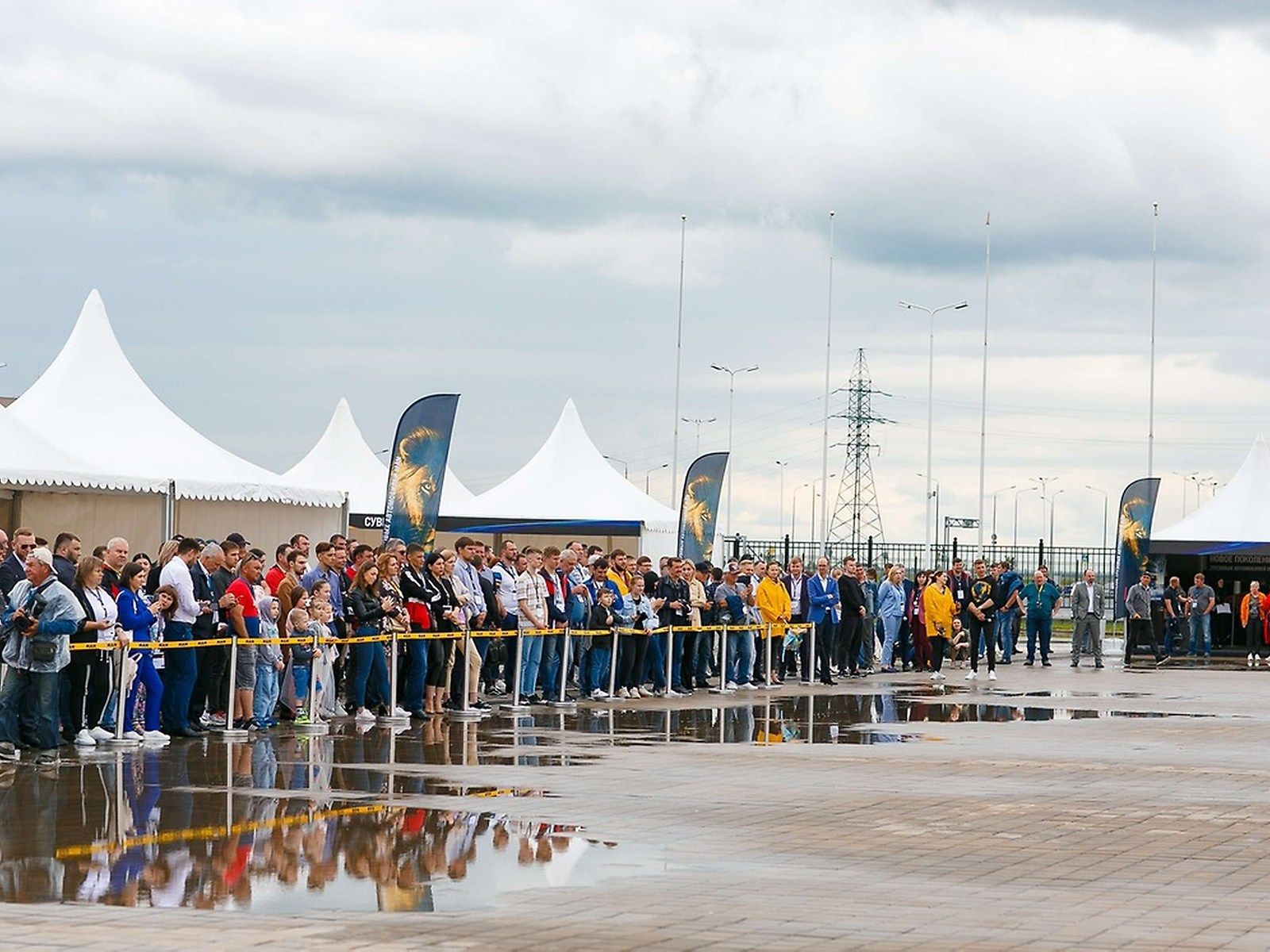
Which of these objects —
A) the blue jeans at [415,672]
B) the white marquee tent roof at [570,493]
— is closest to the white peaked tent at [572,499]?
the white marquee tent roof at [570,493]

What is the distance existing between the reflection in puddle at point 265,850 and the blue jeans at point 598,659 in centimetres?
1127

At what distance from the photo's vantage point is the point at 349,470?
48.6 metres

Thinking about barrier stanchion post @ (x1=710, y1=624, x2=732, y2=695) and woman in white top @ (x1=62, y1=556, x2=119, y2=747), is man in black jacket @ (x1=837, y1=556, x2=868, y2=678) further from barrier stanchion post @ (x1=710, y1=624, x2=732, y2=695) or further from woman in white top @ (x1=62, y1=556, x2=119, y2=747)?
woman in white top @ (x1=62, y1=556, x2=119, y2=747)

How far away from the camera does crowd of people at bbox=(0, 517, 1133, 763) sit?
16.9 m

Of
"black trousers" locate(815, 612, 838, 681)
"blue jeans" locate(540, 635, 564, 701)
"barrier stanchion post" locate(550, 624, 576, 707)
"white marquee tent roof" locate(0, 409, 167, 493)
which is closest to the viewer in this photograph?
"barrier stanchion post" locate(550, 624, 576, 707)

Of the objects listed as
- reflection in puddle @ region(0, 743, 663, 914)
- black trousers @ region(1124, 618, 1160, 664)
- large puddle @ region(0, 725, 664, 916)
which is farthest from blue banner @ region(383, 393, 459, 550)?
black trousers @ region(1124, 618, 1160, 664)

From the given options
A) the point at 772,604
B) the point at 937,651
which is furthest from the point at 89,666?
the point at 937,651

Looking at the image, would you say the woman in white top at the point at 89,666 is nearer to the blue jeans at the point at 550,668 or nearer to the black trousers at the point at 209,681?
the black trousers at the point at 209,681

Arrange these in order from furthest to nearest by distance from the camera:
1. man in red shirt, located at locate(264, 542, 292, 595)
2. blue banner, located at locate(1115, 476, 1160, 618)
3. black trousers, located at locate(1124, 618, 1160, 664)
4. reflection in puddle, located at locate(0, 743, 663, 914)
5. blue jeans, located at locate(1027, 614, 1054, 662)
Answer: blue banner, located at locate(1115, 476, 1160, 618) < black trousers, located at locate(1124, 618, 1160, 664) < blue jeans, located at locate(1027, 614, 1054, 662) < man in red shirt, located at locate(264, 542, 292, 595) < reflection in puddle, located at locate(0, 743, 663, 914)

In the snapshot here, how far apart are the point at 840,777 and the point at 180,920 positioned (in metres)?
7.84

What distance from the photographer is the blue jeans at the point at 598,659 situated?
2558cm

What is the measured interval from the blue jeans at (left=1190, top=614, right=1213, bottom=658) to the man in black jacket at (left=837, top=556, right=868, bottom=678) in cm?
1489

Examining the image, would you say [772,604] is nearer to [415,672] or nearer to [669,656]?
[669,656]

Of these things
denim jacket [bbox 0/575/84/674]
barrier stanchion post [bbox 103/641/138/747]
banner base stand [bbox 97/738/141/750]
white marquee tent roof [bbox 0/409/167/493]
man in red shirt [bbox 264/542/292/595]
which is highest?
white marquee tent roof [bbox 0/409/167/493]
